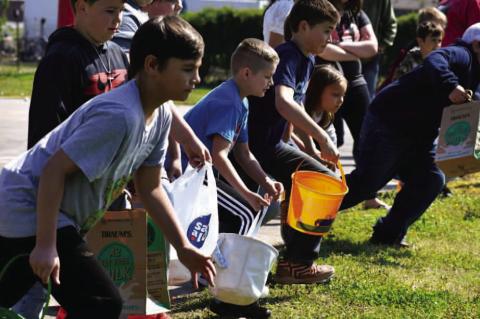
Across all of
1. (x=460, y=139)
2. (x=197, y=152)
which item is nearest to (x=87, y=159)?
(x=197, y=152)

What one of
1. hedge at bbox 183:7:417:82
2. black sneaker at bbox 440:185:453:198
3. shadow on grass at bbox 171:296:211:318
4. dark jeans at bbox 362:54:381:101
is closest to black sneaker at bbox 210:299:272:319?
shadow on grass at bbox 171:296:211:318

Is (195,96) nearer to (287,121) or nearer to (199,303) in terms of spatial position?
(287,121)

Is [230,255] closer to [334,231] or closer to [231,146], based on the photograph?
[231,146]

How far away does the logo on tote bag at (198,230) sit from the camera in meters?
4.21

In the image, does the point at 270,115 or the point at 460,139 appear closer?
the point at 270,115

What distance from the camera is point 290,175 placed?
17.6ft

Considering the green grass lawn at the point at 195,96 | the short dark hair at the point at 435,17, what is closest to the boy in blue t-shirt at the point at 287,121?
the short dark hair at the point at 435,17

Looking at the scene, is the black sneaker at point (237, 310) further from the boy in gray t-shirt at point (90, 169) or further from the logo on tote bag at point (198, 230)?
the boy in gray t-shirt at point (90, 169)

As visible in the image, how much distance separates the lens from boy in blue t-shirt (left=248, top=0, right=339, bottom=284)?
5285 mm

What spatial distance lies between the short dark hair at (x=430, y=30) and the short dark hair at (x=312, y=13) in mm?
2671

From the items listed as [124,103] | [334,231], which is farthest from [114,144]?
[334,231]

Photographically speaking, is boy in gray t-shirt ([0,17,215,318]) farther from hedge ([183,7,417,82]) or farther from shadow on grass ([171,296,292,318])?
hedge ([183,7,417,82])

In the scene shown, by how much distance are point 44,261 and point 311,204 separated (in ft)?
7.42

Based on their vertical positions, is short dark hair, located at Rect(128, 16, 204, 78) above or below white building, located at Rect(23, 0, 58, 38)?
above
